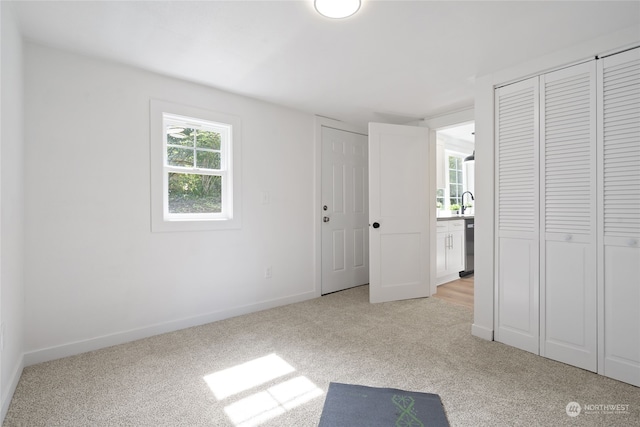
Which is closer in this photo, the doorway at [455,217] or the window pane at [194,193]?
the window pane at [194,193]

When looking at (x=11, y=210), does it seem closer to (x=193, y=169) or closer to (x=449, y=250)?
(x=193, y=169)

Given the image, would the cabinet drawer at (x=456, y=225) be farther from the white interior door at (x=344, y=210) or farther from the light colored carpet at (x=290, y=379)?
the light colored carpet at (x=290, y=379)

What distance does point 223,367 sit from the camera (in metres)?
2.18

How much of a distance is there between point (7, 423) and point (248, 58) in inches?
Answer: 103

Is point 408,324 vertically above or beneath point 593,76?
beneath

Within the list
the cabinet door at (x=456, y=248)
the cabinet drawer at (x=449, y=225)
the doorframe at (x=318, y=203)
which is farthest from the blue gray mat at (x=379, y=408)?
the cabinet door at (x=456, y=248)

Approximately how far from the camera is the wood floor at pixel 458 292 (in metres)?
3.77

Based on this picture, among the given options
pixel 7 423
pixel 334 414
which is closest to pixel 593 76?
pixel 334 414

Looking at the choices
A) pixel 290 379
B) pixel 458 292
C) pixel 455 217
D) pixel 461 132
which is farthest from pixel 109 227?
pixel 461 132

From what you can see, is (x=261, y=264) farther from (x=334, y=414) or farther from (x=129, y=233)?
(x=334, y=414)

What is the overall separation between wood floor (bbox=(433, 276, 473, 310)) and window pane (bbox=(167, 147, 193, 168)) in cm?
328

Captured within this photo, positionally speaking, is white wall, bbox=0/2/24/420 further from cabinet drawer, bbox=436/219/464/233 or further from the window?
the window

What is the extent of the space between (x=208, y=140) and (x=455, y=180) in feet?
15.2

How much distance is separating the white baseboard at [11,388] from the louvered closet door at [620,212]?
3.55 metres
